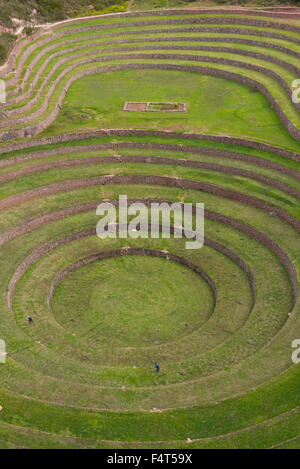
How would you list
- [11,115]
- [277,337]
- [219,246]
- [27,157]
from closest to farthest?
[277,337] → [219,246] → [27,157] → [11,115]

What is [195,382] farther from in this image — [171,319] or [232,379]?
[171,319]

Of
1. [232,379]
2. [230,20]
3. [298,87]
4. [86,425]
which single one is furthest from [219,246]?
[230,20]

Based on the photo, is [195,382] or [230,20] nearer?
[195,382]

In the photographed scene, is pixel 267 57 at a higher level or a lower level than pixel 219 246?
higher

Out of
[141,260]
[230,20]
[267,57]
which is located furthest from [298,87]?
[141,260]

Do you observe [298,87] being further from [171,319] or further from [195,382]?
[195,382]

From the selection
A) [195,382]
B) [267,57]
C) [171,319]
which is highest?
[267,57]

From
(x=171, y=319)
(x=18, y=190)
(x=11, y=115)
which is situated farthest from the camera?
(x=11, y=115)
